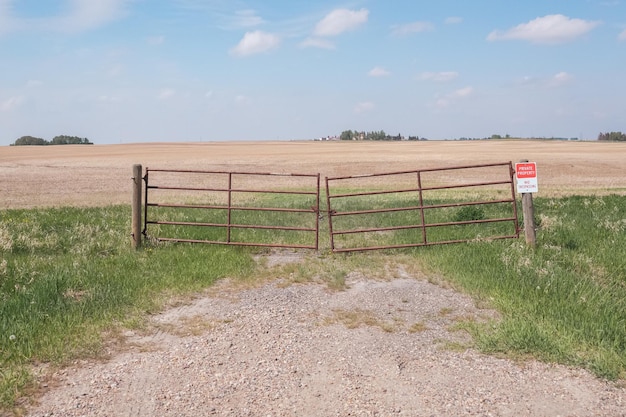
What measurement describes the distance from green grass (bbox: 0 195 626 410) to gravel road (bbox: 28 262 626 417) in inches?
14.3

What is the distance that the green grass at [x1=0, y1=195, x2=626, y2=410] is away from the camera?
547 centimetres

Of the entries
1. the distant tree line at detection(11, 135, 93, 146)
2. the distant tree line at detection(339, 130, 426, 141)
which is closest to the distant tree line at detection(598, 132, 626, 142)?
the distant tree line at detection(339, 130, 426, 141)

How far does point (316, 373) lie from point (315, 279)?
351 centimetres

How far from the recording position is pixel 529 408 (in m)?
4.37

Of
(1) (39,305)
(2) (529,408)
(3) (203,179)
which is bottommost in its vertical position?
(2) (529,408)

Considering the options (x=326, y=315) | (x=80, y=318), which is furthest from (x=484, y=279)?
(x=80, y=318)

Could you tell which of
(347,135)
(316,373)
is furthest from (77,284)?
(347,135)

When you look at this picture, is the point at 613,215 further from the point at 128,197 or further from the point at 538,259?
the point at 128,197

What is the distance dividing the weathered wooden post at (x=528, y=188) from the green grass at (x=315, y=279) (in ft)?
0.88

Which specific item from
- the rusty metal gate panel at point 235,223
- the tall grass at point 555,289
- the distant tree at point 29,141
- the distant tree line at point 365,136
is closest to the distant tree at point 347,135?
the distant tree line at point 365,136

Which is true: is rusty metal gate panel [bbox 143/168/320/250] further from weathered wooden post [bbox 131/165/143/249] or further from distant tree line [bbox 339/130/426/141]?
distant tree line [bbox 339/130/426/141]

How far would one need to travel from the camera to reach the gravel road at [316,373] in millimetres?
4426

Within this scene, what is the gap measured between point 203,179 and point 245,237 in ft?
84.1

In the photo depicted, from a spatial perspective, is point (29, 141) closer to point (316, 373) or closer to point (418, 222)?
point (418, 222)
